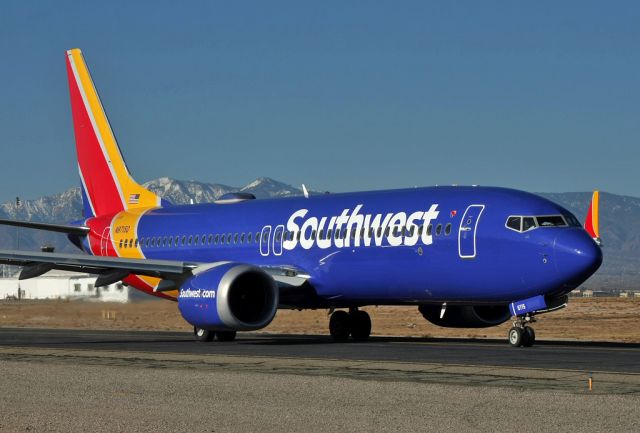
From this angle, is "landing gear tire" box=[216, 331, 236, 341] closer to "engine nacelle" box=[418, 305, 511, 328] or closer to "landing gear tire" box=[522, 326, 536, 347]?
"engine nacelle" box=[418, 305, 511, 328]

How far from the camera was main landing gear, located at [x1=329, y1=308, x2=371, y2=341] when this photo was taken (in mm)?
35031

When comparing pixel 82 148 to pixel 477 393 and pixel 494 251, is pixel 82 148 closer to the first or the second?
pixel 494 251

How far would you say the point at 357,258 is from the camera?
103 feet

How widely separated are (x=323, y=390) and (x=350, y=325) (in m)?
17.6

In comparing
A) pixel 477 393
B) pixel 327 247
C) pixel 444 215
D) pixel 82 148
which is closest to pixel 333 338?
pixel 327 247

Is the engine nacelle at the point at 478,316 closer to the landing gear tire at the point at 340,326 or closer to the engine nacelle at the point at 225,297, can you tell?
the landing gear tire at the point at 340,326

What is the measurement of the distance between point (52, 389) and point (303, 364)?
239 inches

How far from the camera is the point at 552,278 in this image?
26.7 m

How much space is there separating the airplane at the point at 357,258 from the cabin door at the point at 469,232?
1.1 inches

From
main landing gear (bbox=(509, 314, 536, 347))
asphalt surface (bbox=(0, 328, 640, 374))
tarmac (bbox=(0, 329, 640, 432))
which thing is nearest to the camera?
tarmac (bbox=(0, 329, 640, 432))

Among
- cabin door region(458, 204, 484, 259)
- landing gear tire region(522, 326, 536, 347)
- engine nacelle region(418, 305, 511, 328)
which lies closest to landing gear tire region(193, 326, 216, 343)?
engine nacelle region(418, 305, 511, 328)

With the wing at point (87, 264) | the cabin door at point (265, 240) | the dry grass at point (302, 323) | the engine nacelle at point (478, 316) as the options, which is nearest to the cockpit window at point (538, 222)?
the engine nacelle at point (478, 316)

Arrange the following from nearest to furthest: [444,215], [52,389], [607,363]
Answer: [52,389], [607,363], [444,215]

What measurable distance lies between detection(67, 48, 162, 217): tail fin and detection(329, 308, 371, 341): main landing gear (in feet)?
35.5
